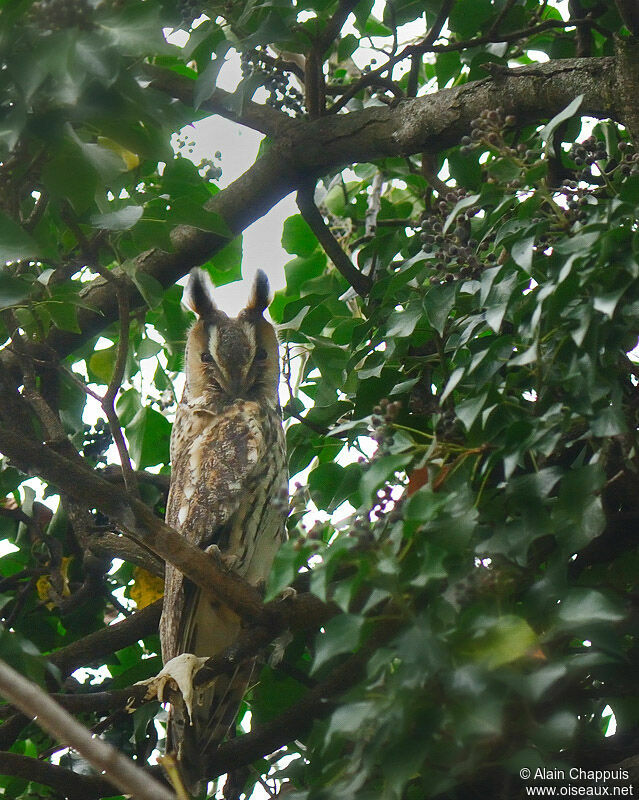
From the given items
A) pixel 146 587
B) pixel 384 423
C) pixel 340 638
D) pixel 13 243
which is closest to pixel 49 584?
pixel 146 587

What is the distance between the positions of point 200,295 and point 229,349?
7.9 inches

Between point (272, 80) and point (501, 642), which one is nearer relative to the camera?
point (501, 642)

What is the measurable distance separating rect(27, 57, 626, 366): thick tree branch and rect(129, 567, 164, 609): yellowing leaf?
1.78 ft

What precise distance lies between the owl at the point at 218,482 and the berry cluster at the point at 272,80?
1.59 feet

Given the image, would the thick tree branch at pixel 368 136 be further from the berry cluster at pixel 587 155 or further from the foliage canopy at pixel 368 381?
the berry cluster at pixel 587 155

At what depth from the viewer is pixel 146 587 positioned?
7.00ft

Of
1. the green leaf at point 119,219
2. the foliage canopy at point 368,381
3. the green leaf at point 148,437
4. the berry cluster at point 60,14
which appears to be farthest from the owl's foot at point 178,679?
the berry cluster at point 60,14

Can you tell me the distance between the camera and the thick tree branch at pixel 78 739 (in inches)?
32.0

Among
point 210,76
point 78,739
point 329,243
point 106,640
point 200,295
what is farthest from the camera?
point 200,295

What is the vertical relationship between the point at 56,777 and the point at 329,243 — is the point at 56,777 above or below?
below

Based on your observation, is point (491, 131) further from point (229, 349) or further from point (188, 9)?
point (229, 349)

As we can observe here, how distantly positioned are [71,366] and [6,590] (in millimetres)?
547

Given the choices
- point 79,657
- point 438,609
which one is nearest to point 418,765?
point 438,609

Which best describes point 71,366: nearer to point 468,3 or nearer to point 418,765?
point 468,3
